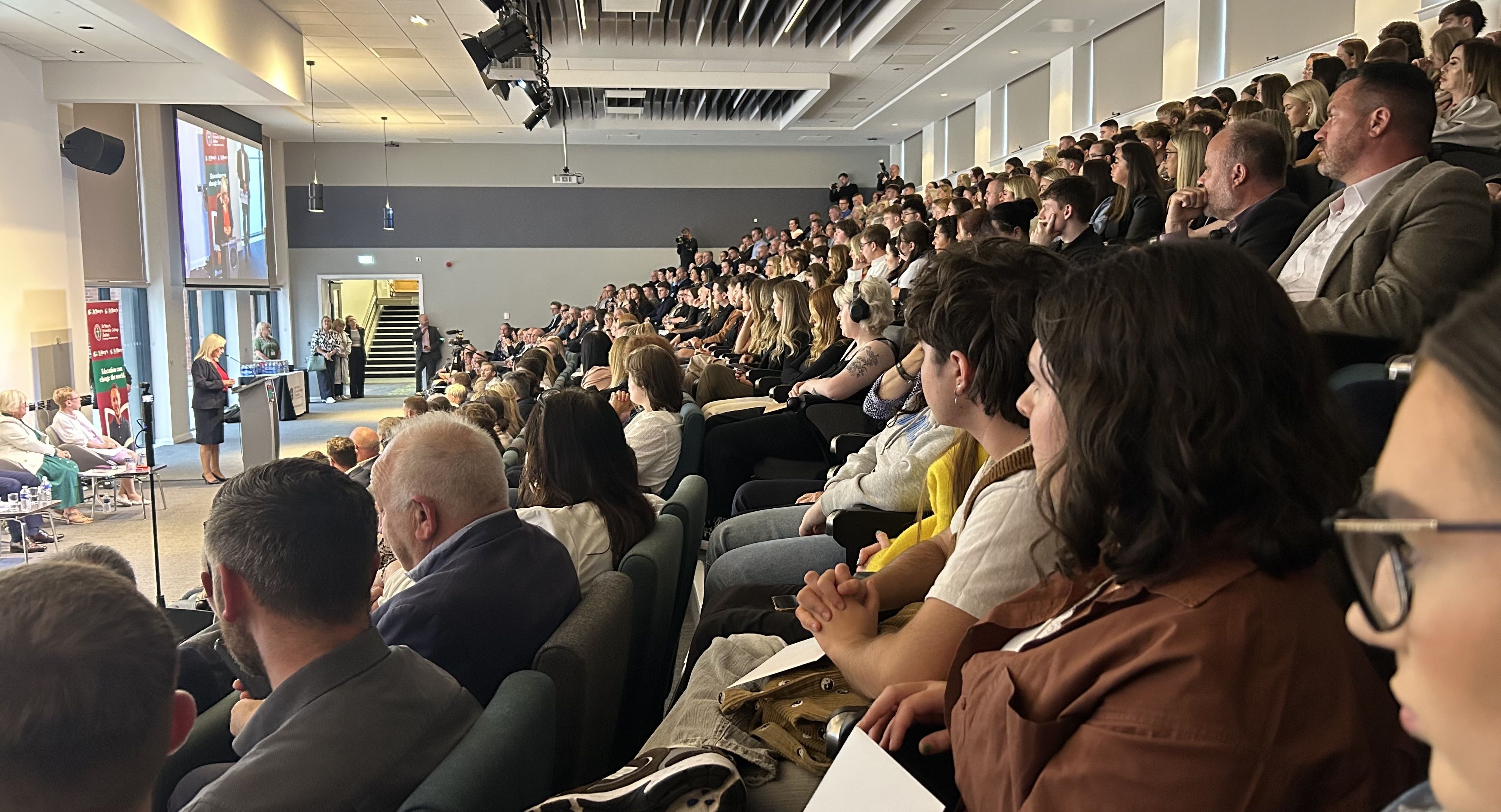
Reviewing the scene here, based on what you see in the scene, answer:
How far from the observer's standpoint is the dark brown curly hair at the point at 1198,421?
100 centimetres

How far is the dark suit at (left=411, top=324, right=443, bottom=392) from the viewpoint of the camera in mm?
18891

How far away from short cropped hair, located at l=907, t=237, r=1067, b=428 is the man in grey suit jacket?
718 mm

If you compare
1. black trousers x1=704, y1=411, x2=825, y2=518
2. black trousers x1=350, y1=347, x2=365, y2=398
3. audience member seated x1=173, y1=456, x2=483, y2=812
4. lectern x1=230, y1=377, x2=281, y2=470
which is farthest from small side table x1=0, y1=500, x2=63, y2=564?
black trousers x1=350, y1=347, x2=365, y2=398

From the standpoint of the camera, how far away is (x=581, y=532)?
8.77 ft

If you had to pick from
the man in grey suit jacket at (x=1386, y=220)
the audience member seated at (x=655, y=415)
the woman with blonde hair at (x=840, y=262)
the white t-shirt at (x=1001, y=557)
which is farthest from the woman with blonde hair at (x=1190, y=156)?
the woman with blonde hair at (x=840, y=262)

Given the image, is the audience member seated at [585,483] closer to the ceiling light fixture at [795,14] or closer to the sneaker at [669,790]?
the sneaker at [669,790]

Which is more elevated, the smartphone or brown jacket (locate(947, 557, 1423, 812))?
brown jacket (locate(947, 557, 1423, 812))

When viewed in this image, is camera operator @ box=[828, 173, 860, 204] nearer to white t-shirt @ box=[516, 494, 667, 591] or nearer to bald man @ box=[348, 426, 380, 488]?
bald man @ box=[348, 426, 380, 488]

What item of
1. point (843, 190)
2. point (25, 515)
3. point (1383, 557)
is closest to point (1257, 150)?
point (1383, 557)

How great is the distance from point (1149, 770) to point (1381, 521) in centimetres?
54

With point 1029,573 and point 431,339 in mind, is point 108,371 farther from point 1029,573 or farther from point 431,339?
point 1029,573

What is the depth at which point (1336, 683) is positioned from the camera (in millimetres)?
956

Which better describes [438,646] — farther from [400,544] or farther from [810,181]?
[810,181]

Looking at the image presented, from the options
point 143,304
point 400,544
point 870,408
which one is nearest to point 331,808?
point 400,544
